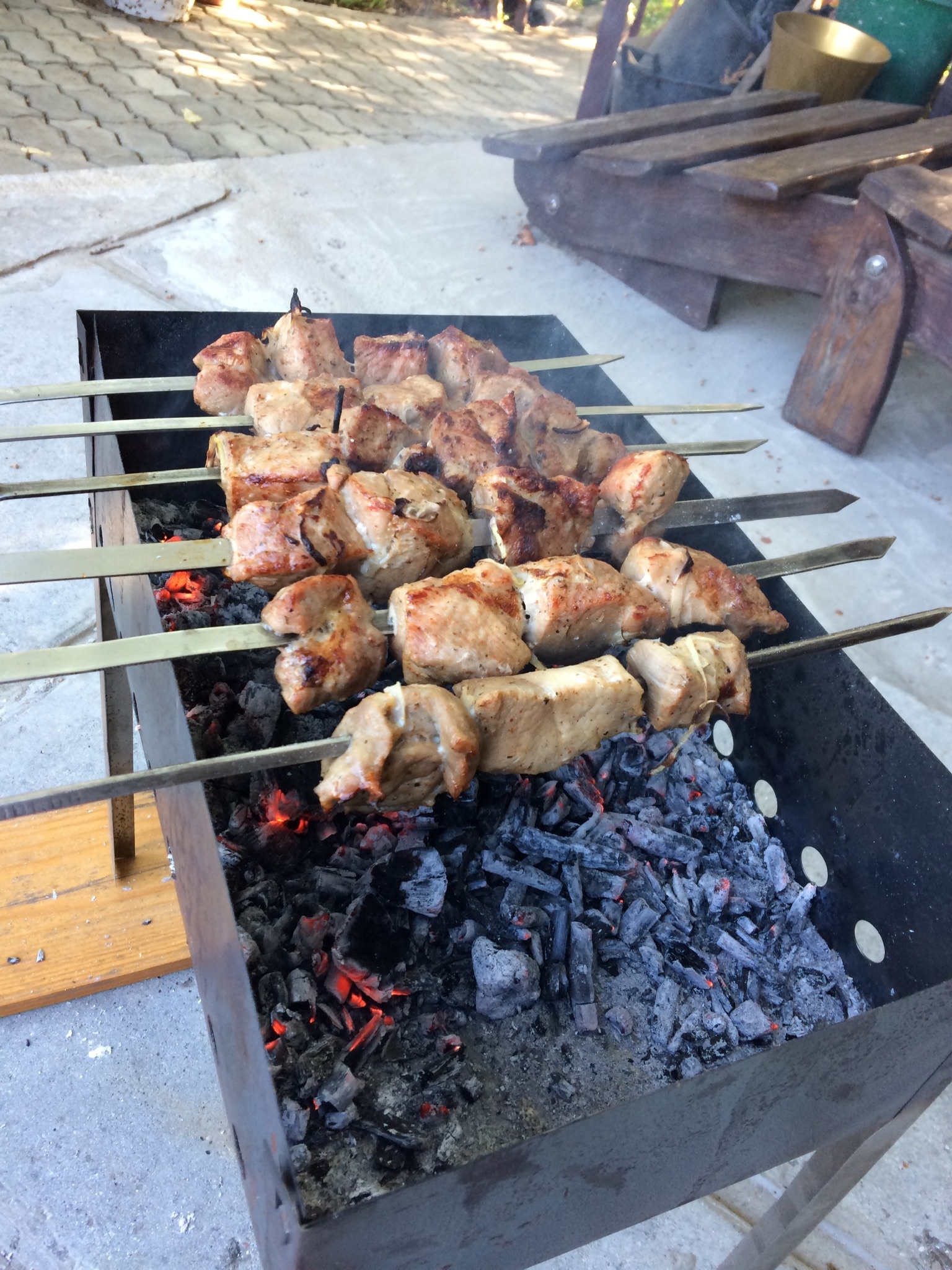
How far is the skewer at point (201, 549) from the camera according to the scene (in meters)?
1.54

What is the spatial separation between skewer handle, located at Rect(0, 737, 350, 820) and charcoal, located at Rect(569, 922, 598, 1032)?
839 millimetres

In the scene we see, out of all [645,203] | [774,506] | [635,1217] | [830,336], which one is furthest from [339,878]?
[645,203]

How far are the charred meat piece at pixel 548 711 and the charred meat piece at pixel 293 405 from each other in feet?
3.03

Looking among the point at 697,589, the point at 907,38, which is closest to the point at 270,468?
the point at 697,589

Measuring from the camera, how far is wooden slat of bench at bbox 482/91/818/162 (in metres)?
5.53

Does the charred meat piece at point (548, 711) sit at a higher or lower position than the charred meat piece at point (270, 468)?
lower

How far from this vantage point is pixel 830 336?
488 cm

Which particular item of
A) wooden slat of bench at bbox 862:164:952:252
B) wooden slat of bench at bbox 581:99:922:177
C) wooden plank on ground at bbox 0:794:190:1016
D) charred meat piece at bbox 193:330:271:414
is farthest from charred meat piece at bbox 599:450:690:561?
wooden slat of bench at bbox 581:99:922:177

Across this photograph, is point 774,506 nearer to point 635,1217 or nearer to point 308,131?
point 635,1217

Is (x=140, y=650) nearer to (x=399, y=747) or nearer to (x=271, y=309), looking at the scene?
(x=399, y=747)

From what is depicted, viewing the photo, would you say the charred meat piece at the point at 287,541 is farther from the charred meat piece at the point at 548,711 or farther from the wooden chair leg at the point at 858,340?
the wooden chair leg at the point at 858,340

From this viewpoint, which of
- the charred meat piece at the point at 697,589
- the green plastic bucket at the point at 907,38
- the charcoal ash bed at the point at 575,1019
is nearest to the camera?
the charcoal ash bed at the point at 575,1019

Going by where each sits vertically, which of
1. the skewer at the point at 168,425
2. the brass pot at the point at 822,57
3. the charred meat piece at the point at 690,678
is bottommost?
the charred meat piece at the point at 690,678

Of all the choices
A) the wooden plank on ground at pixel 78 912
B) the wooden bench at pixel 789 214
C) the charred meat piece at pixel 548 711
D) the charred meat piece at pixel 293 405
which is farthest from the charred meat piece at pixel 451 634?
the wooden bench at pixel 789 214
